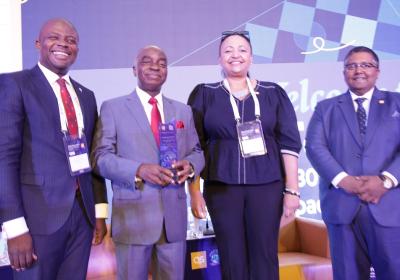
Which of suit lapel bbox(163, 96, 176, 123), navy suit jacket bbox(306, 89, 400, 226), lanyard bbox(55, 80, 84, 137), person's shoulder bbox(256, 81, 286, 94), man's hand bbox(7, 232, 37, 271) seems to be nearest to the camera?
man's hand bbox(7, 232, 37, 271)

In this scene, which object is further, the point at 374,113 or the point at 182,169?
the point at 374,113

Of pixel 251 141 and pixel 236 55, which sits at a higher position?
pixel 236 55

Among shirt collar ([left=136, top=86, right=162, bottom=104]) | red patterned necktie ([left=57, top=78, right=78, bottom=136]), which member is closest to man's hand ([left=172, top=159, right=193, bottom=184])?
shirt collar ([left=136, top=86, right=162, bottom=104])

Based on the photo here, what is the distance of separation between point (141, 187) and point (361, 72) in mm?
1450

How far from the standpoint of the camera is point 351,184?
242cm

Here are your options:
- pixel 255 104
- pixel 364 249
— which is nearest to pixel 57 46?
pixel 255 104

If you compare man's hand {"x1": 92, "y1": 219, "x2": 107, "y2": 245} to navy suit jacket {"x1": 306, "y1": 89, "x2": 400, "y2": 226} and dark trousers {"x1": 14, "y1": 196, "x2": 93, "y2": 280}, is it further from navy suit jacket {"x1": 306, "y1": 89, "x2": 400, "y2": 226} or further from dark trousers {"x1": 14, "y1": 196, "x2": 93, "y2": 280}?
navy suit jacket {"x1": 306, "y1": 89, "x2": 400, "y2": 226}

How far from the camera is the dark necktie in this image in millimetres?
2548

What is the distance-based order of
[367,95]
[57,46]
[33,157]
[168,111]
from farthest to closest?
1. [367,95]
2. [168,111]
3. [57,46]
4. [33,157]

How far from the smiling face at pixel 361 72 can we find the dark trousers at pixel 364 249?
2.32ft

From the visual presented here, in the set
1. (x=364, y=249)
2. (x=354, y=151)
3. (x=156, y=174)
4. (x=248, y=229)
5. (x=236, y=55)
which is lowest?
(x=364, y=249)

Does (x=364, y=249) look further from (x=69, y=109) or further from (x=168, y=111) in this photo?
(x=69, y=109)

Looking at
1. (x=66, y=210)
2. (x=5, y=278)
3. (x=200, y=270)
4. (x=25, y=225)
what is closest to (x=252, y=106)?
(x=66, y=210)

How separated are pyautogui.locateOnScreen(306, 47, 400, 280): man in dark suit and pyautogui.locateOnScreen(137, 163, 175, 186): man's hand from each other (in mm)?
972
